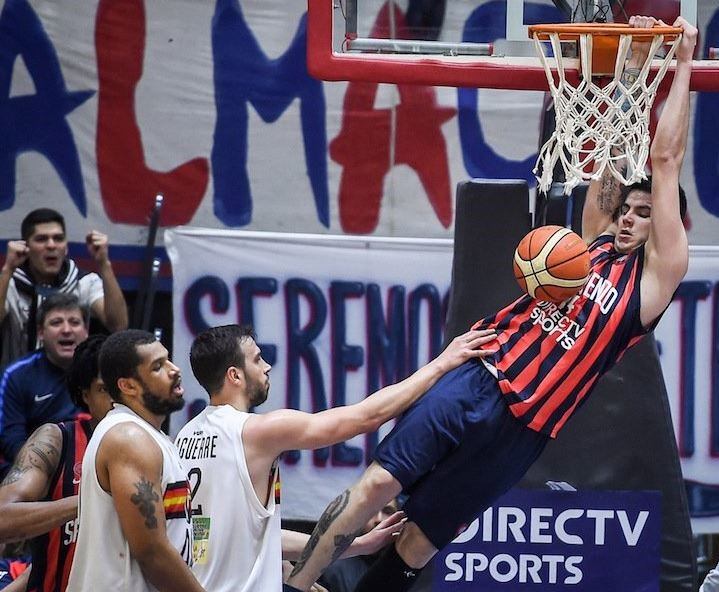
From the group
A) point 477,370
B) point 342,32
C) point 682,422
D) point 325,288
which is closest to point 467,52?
point 342,32

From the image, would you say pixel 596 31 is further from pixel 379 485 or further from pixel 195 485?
pixel 195 485

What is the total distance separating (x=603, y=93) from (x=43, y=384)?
3.16 metres

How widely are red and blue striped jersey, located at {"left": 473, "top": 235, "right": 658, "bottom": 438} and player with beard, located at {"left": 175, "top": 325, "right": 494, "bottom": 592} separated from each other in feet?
1.96

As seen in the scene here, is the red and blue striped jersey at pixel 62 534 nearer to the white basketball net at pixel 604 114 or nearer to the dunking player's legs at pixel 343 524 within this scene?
the dunking player's legs at pixel 343 524

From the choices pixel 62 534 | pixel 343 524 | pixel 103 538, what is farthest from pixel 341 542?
pixel 103 538

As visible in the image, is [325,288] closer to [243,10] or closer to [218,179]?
[218,179]

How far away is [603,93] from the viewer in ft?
19.4

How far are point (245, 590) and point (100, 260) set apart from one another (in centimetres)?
326

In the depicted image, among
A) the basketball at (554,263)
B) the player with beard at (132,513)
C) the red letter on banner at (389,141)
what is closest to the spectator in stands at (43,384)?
the player with beard at (132,513)

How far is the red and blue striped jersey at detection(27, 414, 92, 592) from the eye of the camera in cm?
546

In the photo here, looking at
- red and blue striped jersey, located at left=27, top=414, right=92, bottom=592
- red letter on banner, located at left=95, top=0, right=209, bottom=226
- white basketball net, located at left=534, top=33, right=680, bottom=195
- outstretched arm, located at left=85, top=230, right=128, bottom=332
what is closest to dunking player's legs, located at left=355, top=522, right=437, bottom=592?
red and blue striped jersey, located at left=27, top=414, right=92, bottom=592

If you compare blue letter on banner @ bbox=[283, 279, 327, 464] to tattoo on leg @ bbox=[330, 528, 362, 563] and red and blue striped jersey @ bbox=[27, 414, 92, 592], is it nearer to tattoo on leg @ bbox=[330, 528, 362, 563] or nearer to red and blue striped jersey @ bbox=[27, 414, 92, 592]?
tattoo on leg @ bbox=[330, 528, 362, 563]

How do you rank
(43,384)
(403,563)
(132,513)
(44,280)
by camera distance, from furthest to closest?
(44,280), (43,384), (403,563), (132,513)

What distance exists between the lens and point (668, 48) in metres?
6.15
